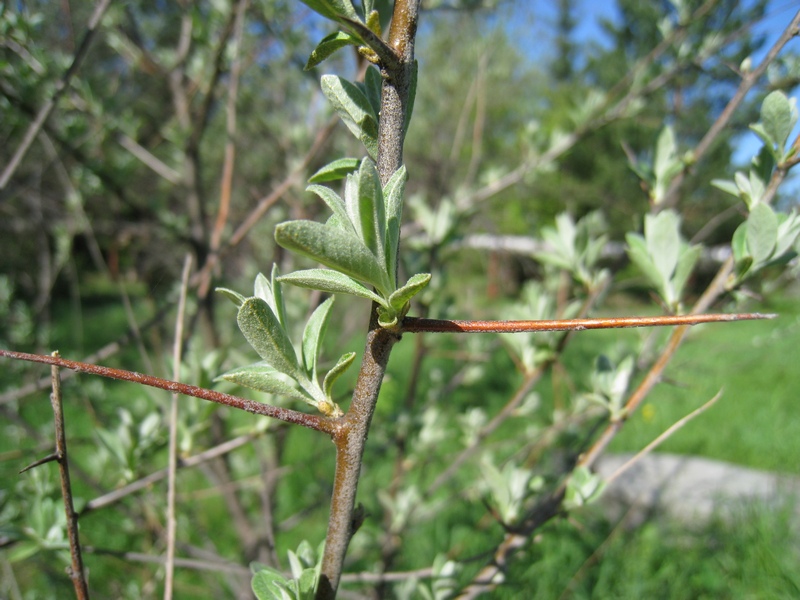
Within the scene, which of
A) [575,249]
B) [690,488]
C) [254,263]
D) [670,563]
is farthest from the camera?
[690,488]

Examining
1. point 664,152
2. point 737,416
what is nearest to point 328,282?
point 664,152

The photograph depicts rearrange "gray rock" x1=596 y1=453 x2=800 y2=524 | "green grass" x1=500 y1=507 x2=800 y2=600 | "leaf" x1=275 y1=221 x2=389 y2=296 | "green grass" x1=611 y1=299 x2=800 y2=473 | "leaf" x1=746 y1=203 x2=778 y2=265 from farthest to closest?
"green grass" x1=611 y1=299 x2=800 y2=473, "gray rock" x1=596 y1=453 x2=800 y2=524, "green grass" x1=500 y1=507 x2=800 y2=600, "leaf" x1=746 y1=203 x2=778 y2=265, "leaf" x1=275 y1=221 x2=389 y2=296

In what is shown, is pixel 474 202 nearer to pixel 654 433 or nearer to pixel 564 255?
pixel 564 255

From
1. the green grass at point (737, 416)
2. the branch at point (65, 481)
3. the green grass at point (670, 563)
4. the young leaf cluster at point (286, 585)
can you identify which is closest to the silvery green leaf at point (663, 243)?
the young leaf cluster at point (286, 585)

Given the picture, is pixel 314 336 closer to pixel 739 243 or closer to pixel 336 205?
pixel 336 205

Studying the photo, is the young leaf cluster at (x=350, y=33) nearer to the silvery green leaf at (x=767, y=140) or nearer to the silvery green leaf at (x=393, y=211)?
the silvery green leaf at (x=393, y=211)

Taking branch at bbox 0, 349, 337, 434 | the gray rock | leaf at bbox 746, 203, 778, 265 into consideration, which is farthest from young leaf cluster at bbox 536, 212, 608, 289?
the gray rock

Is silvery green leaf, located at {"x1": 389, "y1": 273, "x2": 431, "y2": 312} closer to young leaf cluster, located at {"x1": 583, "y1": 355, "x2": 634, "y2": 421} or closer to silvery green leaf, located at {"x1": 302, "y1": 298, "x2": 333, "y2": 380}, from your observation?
silvery green leaf, located at {"x1": 302, "y1": 298, "x2": 333, "y2": 380}
